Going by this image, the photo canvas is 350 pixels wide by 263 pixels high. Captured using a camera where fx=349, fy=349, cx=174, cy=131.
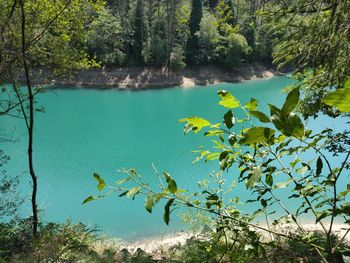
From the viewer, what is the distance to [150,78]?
2714cm

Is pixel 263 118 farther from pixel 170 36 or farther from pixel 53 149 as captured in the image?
pixel 170 36

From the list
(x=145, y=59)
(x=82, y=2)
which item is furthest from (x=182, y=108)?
(x=82, y=2)

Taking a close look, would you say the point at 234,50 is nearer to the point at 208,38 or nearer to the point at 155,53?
the point at 208,38

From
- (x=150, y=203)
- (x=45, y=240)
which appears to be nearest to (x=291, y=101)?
(x=150, y=203)

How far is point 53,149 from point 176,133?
17.8ft

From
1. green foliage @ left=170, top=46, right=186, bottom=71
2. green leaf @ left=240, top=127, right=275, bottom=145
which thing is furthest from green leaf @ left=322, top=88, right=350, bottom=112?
green foliage @ left=170, top=46, right=186, bottom=71

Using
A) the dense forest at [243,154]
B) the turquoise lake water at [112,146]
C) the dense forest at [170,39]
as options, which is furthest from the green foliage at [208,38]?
the dense forest at [243,154]

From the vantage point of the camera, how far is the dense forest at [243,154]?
0.82 metres

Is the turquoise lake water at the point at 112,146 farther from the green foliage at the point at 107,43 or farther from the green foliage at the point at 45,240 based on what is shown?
the green foliage at the point at 107,43

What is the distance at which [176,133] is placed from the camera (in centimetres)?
1611

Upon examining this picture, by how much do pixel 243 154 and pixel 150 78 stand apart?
1041 inches

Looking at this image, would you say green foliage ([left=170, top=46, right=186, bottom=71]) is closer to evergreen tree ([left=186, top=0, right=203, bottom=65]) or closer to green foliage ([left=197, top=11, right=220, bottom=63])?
evergreen tree ([left=186, top=0, right=203, bottom=65])

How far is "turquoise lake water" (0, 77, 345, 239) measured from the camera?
9086 mm

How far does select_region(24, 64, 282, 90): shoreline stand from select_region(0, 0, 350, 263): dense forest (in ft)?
30.9
